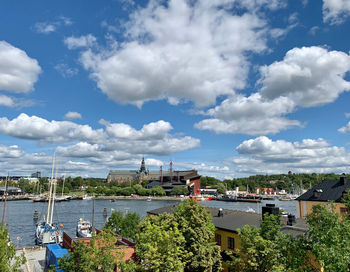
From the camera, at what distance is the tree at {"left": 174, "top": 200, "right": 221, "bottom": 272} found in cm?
2614

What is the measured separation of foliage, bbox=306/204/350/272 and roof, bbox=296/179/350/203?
3420 centimetres

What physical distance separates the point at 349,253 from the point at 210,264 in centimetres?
1448

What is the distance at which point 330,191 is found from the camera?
4847 cm

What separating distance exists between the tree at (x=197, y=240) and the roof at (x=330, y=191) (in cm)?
2833

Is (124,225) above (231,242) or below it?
below

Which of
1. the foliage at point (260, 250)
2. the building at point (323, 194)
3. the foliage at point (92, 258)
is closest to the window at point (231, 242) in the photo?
the foliage at point (260, 250)

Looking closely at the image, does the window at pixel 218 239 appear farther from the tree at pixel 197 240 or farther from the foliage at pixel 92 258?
the foliage at pixel 92 258

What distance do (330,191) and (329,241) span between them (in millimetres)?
39081

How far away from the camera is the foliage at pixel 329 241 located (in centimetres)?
1369

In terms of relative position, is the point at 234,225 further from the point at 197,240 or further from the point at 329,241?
the point at 329,241

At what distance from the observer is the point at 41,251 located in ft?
156

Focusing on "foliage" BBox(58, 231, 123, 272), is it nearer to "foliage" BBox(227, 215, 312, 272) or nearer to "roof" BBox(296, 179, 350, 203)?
"foliage" BBox(227, 215, 312, 272)

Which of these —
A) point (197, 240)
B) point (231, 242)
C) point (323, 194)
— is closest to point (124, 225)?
point (231, 242)

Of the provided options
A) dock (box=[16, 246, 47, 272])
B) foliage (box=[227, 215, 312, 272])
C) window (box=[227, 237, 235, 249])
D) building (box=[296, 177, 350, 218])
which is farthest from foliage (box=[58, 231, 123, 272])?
building (box=[296, 177, 350, 218])
